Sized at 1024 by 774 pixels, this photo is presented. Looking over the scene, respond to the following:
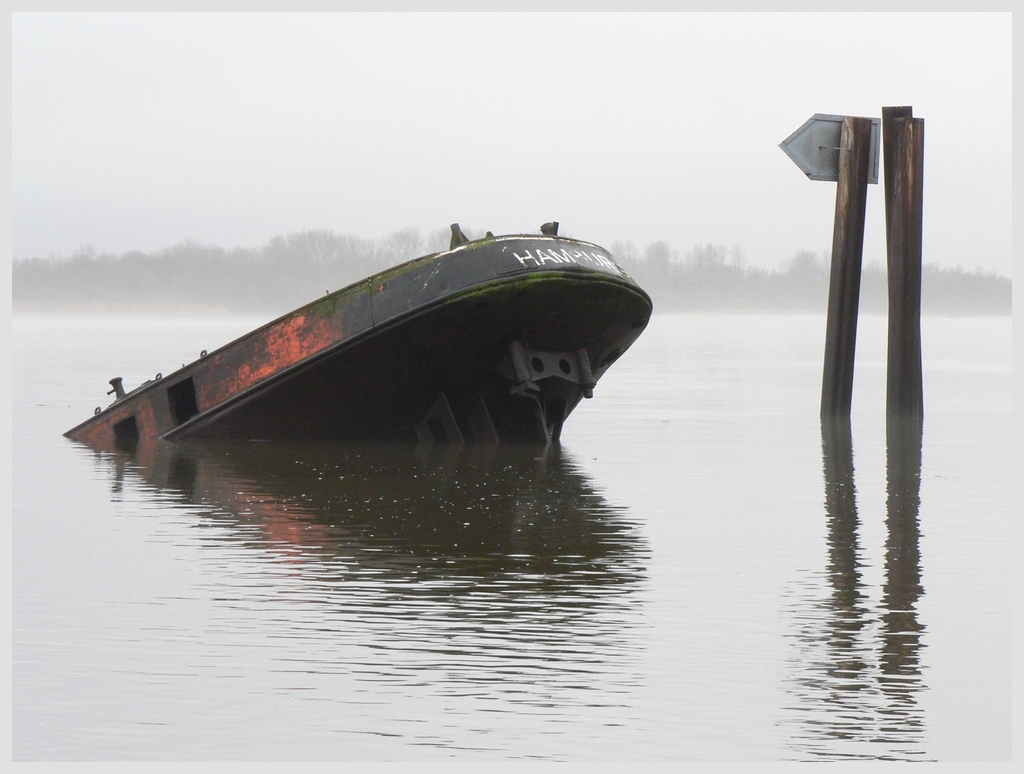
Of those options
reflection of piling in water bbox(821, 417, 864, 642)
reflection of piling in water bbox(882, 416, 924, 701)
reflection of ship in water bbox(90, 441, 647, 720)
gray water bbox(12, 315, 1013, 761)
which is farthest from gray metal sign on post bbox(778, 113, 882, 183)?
reflection of ship in water bbox(90, 441, 647, 720)

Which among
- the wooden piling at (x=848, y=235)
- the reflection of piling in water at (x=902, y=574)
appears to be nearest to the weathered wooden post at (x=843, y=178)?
the wooden piling at (x=848, y=235)

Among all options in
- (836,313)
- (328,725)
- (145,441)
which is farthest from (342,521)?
(836,313)

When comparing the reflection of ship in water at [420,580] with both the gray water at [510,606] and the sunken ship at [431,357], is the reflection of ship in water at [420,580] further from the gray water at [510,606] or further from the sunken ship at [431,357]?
the sunken ship at [431,357]

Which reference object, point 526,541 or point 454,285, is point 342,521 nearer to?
point 526,541

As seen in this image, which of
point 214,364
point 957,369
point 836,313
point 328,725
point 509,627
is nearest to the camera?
point 328,725

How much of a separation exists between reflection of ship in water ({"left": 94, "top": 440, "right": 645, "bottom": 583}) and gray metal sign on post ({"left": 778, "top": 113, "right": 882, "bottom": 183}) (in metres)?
4.67

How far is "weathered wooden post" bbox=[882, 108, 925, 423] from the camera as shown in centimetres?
1491

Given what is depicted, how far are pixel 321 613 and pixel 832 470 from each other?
6.25m

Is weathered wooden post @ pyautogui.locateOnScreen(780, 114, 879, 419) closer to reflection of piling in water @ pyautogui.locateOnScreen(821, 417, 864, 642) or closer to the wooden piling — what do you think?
the wooden piling

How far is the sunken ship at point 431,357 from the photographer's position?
11.5 meters

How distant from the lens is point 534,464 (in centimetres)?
1188

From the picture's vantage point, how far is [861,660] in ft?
17.7

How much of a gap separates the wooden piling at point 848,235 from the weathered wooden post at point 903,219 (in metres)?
0.33

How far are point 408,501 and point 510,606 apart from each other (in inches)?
132
